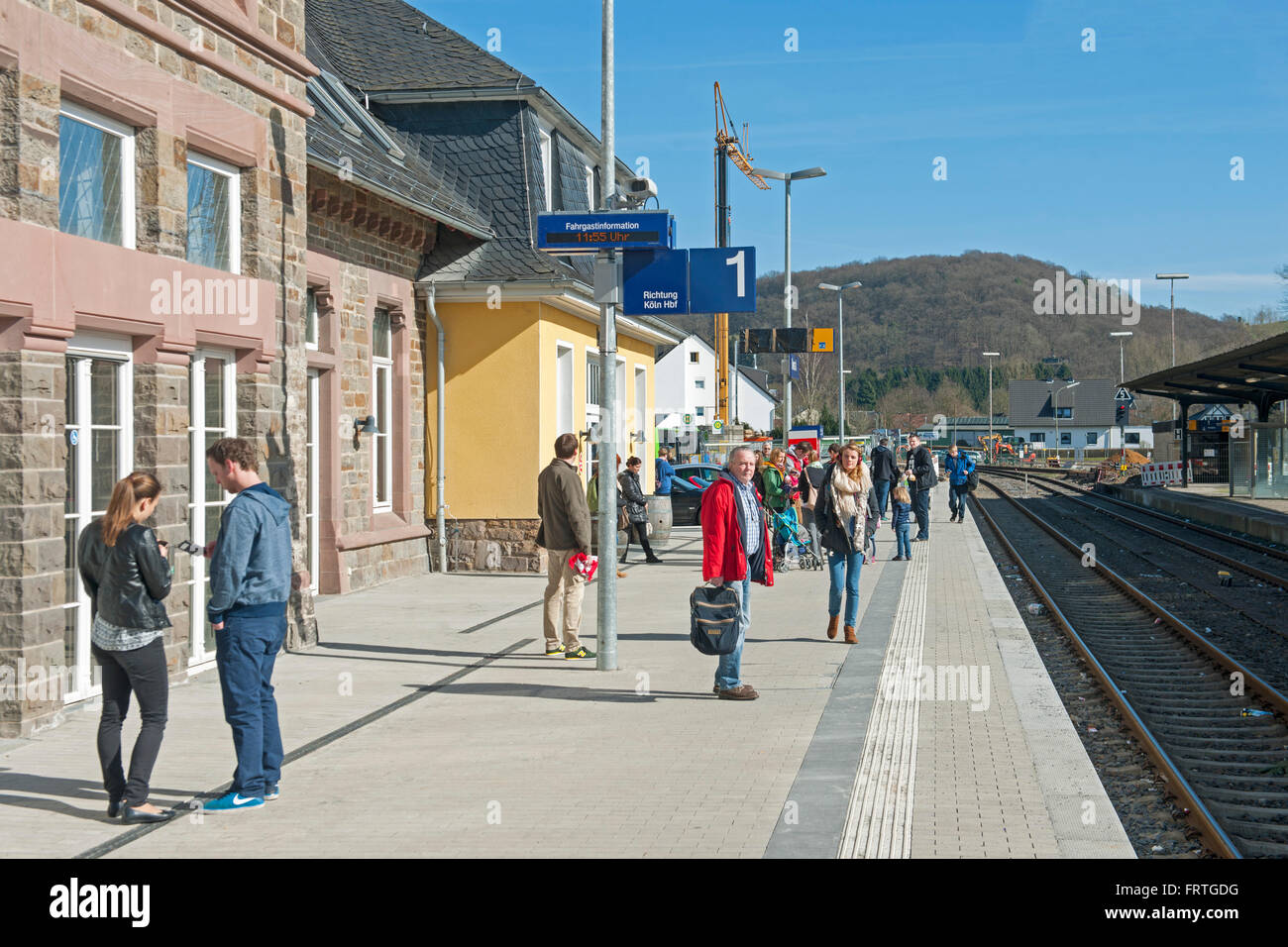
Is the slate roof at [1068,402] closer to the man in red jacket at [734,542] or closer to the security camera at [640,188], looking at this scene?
the security camera at [640,188]

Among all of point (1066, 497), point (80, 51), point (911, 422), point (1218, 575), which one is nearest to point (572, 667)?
point (80, 51)

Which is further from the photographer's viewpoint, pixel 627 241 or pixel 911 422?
pixel 911 422

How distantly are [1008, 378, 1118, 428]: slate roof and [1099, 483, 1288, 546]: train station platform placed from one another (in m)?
79.3

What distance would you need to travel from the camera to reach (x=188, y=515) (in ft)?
32.3

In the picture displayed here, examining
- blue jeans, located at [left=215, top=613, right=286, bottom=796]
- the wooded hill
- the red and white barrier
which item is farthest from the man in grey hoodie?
the wooded hill

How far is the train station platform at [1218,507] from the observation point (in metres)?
27.3

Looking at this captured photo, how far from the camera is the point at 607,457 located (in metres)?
9.86

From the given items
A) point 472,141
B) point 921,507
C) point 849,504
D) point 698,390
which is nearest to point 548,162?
point 472,141

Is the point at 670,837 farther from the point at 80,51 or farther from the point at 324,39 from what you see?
the point at 324,39

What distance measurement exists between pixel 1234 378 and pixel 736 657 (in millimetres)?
28524

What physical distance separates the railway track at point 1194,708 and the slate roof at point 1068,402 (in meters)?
112

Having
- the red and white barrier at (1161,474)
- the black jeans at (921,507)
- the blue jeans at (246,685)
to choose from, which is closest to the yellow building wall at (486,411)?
the black jeans at (921,507)

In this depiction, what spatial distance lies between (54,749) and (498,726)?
8.39ft

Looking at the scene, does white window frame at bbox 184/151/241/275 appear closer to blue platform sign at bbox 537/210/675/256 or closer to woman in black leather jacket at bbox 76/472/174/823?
blue platform sign at bbox 537/210/675/256
